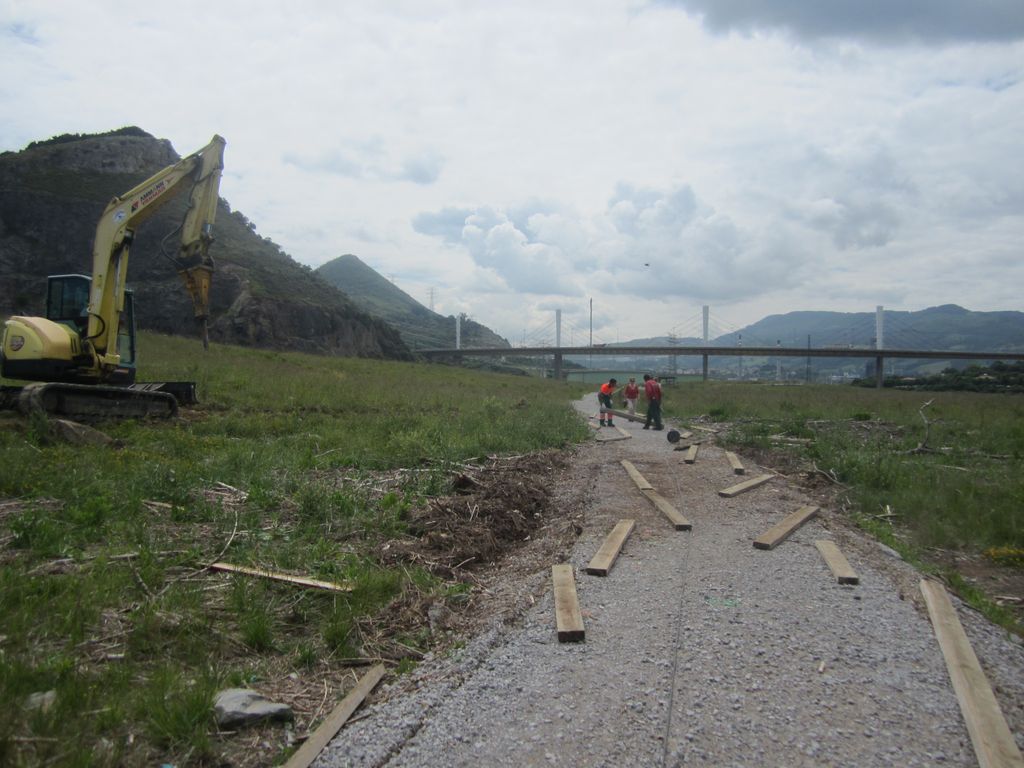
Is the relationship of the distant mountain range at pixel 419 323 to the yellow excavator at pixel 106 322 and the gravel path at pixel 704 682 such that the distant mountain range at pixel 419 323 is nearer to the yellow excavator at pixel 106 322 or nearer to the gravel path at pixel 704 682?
the yellow excavator at pixel 106 322

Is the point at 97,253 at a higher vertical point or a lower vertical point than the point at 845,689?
higher

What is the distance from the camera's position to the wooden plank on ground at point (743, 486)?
9166 millimetres

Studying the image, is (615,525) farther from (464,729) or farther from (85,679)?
(85,679)

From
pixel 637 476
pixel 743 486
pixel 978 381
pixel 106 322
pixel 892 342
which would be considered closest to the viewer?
pixel 743 486

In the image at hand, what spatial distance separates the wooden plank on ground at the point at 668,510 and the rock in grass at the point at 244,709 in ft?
16.0

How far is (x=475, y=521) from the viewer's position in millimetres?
7254

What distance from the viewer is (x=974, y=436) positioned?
15.8 metres

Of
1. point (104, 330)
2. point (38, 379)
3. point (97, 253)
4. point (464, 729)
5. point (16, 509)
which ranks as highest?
point (97, 253)

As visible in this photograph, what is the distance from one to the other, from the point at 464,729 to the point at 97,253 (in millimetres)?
13016

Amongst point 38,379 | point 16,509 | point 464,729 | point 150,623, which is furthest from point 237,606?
→ point 38,379

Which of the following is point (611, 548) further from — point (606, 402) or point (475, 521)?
point (606, 402)

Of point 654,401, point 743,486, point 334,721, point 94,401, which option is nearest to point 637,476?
point 743,486

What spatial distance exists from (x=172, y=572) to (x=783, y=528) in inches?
235

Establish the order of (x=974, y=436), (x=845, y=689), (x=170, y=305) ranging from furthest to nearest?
1. (x=170, y=305)
2. (x=974, y=436)
3. (x=845, y=689)
